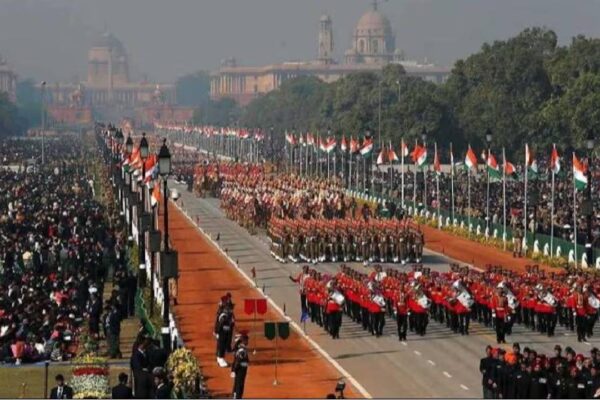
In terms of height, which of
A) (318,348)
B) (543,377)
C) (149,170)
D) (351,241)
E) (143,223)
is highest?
(149,170)

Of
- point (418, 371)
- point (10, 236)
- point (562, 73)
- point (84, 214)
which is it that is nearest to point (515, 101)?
point (562, 73)

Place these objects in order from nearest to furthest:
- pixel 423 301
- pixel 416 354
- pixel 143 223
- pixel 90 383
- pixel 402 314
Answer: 1. pixel 90 383
2. pixel 416 354
3. pixel 402 314
4. pixel 423 301
5. pixel 143 223

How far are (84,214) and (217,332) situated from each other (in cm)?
4151

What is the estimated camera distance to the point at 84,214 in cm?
8238

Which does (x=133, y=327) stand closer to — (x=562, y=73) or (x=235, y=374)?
(x=235, y=374)

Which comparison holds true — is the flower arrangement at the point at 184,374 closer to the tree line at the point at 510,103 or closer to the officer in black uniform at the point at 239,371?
the officer in black uniform at the point at 239,371

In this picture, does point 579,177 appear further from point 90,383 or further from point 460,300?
point 90,383

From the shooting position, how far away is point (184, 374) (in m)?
34.1

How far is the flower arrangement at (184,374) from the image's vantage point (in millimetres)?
33969

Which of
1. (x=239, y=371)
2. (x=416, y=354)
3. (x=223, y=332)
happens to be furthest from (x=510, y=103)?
(x=239, y=371)

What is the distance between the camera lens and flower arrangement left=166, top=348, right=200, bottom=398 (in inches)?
1337

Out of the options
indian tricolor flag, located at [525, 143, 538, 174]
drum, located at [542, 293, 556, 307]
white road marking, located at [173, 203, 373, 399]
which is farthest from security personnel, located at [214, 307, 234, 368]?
indian tricolor flag, located at [525, 143, 538, 174]

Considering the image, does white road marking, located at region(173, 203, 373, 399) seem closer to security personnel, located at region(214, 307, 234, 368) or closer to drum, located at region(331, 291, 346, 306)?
drum, located at region(331, 291, 346, 306)

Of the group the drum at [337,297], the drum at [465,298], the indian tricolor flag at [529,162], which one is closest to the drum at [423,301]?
the drum at [465,298]
